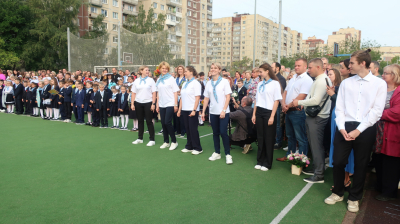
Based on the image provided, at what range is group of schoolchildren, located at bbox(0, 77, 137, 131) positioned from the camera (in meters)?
10.3

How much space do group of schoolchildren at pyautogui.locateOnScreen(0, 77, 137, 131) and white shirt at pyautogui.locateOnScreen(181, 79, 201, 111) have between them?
3569mm

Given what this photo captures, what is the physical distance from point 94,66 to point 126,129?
11.7 metres

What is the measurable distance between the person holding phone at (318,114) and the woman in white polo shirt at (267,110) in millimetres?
582

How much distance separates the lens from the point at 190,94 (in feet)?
21.6

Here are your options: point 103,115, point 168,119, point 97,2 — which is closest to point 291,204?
point 168,119

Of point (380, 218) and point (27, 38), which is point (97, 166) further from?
point (27, 38)

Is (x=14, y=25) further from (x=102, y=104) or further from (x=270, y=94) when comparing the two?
(x=270, y=94)

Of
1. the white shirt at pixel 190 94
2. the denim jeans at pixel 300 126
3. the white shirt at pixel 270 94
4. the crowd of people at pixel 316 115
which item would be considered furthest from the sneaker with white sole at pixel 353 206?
the white shirt at pixel 190 94

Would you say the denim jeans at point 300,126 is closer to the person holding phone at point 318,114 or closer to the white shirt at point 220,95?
the person holding phone at point 318,114

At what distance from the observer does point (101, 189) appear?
4488mm

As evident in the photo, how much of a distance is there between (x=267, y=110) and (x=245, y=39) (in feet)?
362

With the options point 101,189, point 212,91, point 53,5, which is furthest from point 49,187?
point 53,5

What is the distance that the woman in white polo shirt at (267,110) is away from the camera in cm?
536

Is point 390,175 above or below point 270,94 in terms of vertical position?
below
